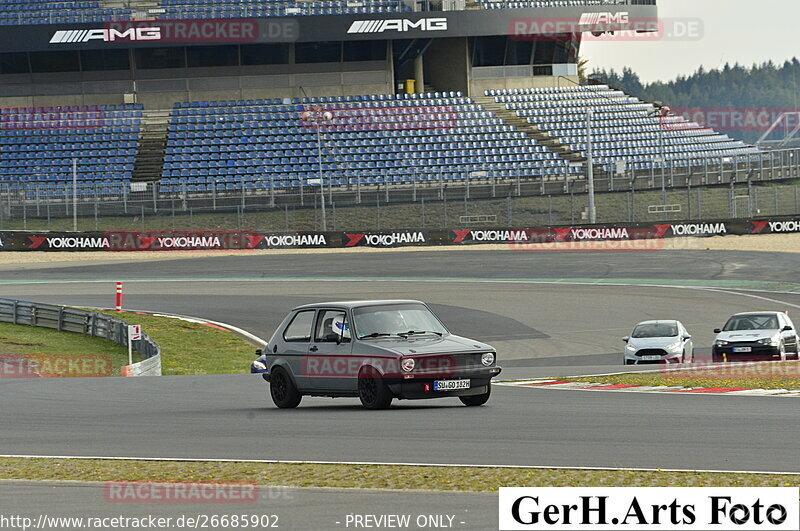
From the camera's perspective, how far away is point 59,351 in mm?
29703

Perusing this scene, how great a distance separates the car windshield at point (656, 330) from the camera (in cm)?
2673

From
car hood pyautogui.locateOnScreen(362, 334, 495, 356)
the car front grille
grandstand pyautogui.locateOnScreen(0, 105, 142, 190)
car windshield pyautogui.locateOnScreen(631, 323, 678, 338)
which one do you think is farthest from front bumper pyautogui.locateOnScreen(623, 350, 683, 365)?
grandstand pyautogui.locateOnScreen(0, 105, 142, 190)

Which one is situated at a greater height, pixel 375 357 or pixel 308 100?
pixel 308 100

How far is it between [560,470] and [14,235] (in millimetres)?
52086

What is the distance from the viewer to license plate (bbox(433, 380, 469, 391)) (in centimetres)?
1391

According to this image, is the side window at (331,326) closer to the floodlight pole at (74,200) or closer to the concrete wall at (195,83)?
the floodlight pole at (74,200)

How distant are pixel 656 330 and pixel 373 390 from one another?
13990 millimetres

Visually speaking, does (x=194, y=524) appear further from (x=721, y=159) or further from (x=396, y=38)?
(x=396, y=38)

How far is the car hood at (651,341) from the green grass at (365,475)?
53.8 ft

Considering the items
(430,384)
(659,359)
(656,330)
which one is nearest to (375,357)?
(430,384)

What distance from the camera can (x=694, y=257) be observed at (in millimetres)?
50625

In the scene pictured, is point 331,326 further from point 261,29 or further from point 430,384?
point 261,29

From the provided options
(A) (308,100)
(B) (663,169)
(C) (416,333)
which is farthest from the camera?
(A) (308,100)

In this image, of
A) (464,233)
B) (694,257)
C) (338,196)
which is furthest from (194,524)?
(338,196)
